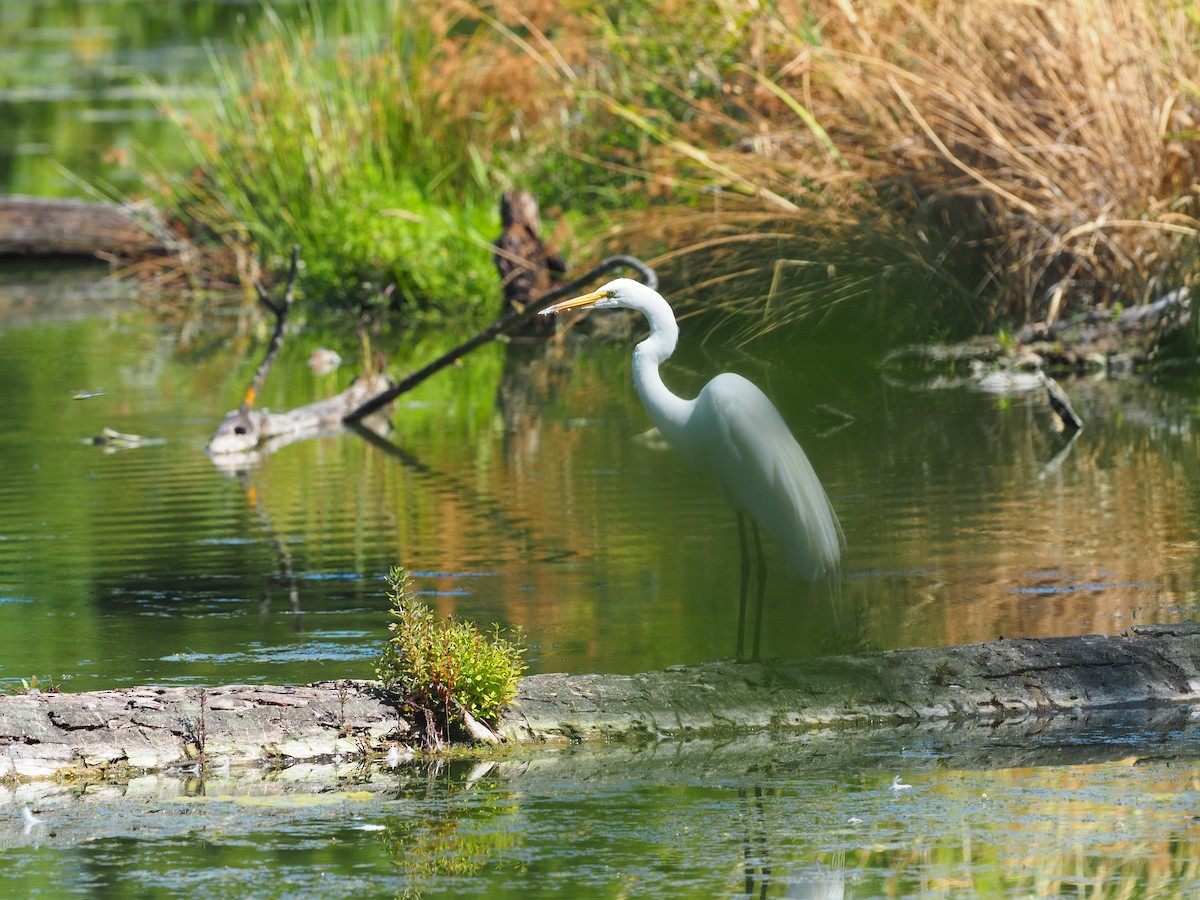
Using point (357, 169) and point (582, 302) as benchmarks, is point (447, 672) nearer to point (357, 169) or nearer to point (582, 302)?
point (582, 302)

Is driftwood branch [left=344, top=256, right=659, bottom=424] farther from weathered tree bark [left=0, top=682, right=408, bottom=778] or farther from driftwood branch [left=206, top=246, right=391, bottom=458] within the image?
weathered tree bark [left=0, top=682, right=408, bottom=778]

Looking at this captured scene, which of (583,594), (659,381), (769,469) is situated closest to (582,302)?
(659,381)

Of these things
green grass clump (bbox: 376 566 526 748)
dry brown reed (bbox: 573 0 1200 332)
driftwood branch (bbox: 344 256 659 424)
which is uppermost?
dry brown reed (bbox: 573 0 1200 332)

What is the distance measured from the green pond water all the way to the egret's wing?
0.37m

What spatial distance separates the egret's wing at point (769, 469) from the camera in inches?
299

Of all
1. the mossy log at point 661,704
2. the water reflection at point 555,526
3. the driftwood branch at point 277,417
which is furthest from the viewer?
the driftwood branch at point 277,417

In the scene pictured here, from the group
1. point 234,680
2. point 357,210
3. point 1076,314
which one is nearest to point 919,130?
point 1076,314

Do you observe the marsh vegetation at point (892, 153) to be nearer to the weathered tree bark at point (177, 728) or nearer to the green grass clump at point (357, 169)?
the green grass clump at point (357, 169)

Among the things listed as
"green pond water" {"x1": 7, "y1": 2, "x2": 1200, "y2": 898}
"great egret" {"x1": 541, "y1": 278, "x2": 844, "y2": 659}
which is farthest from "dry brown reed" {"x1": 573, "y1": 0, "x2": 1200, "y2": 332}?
"great egret" {"x1": 541, "y1": 278, "x2": 844, "y2": 659}

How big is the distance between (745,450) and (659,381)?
0.50m

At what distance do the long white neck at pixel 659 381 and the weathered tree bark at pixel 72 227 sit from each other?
1840cm

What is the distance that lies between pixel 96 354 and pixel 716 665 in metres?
14.3

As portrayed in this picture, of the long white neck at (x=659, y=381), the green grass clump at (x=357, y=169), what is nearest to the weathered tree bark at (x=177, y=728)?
the long white neck at (x=659, y=381)

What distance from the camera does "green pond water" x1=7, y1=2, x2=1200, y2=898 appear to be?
5.61 metres
